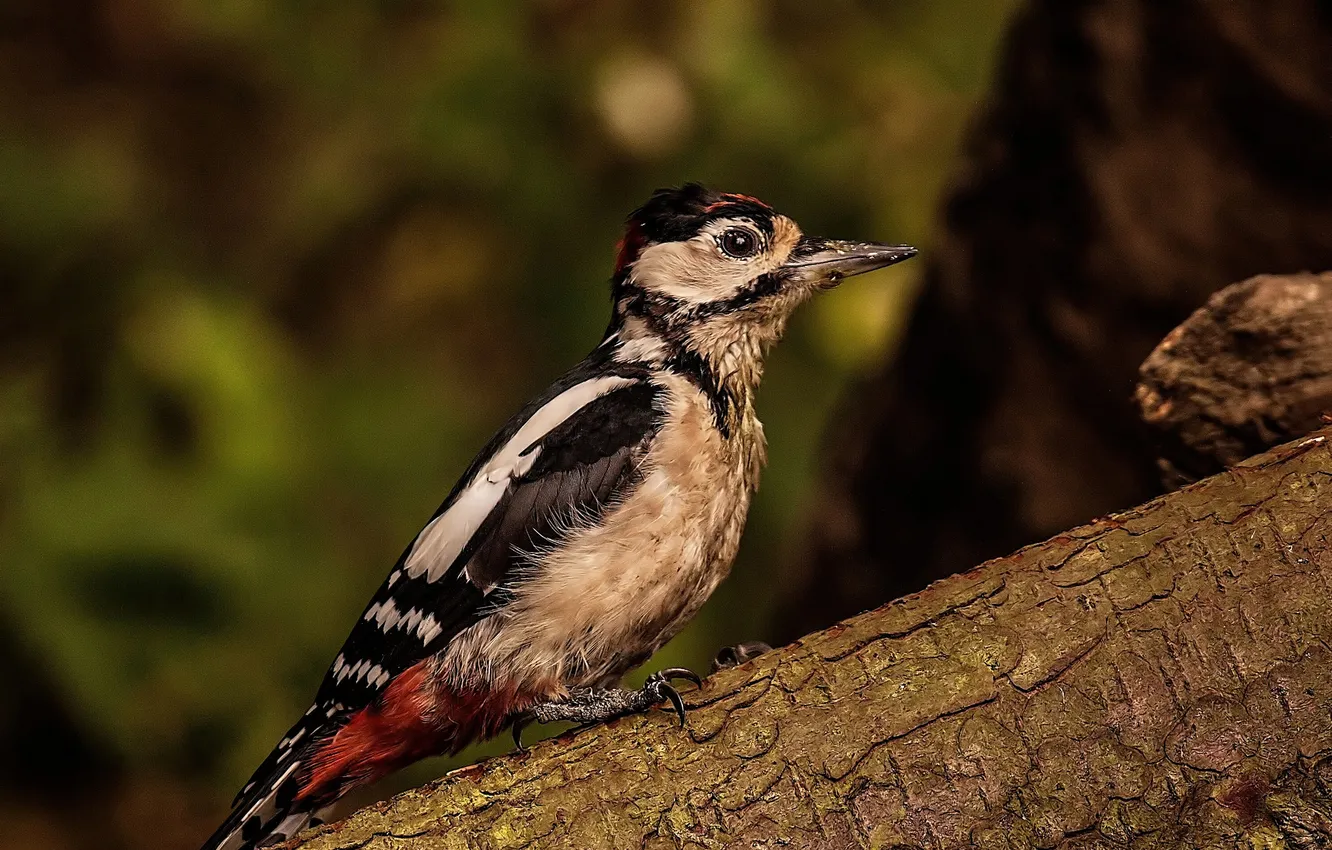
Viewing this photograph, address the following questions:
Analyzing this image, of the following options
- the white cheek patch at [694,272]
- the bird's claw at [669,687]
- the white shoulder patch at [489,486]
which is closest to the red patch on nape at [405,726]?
the white shoulder patch at [489,486]

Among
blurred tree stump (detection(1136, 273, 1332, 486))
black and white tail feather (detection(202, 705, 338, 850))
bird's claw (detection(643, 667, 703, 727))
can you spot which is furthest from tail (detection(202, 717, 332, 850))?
blurred tree stump (detection(1136, 273, 1332, 486))

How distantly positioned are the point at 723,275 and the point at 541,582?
677mm

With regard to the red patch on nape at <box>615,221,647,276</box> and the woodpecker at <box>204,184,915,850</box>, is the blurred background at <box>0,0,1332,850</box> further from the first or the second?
the red patch on nape at <box>615,221,647,276</box>

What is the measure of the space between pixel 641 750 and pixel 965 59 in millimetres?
2675

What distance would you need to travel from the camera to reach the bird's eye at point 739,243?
231 centimetres

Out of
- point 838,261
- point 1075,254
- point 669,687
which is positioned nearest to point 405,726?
point 669,687

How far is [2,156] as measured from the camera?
3428 millimetres

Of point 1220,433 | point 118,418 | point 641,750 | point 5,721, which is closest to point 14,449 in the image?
point 118,418

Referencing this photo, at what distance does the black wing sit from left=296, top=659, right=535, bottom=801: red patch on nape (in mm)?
26

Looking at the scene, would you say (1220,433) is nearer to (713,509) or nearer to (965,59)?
(713,509)

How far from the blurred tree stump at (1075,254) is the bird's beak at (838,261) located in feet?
1.63

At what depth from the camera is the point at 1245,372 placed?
1917 mm

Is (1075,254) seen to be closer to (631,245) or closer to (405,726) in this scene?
(631,245)

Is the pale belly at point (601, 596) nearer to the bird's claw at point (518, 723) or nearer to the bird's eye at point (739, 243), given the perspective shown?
the bird's claw at point (518, 723)
